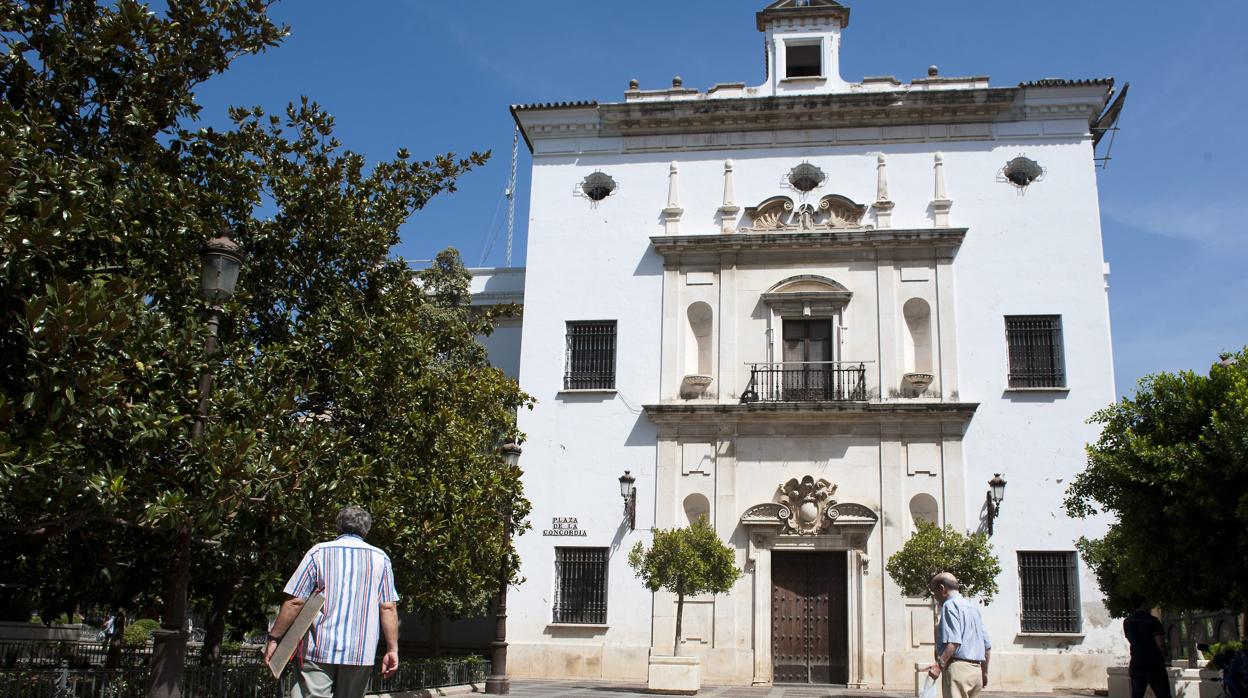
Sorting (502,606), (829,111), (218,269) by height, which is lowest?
(502,606)

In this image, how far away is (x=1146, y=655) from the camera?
1129 cm

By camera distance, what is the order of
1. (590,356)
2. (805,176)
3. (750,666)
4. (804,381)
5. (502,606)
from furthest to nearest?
1. (805,176)
2. (590,356)
3. (804,381)
4. (750,666)
5. (502,606)

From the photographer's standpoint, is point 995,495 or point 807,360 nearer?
point 995,495

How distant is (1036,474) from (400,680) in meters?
12.7

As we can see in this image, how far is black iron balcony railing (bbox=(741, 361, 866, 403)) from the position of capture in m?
21.2

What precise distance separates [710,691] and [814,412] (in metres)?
5.81

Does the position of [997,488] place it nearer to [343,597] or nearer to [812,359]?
[812,359]

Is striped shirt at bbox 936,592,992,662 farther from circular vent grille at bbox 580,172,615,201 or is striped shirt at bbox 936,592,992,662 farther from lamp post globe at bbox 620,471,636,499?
circular vent grille at bbox 580,172,615,201

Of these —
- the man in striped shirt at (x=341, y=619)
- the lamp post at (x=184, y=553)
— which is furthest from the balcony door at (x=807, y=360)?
the man in striped shirt at (x=341, y=619)

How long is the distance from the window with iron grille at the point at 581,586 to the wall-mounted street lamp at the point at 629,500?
0.79 meters

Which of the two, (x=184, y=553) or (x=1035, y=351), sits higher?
(x=1035, y=351)

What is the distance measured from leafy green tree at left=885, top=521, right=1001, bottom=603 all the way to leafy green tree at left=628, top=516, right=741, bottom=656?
291 centimetres

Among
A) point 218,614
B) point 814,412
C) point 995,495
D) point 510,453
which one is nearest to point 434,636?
point 510,453

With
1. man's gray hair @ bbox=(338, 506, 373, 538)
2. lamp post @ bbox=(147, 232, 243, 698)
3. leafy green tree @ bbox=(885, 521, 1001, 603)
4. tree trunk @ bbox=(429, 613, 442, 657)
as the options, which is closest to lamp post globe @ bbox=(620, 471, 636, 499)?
tree trunk @ bbox=(429, 613, 442, 657)
